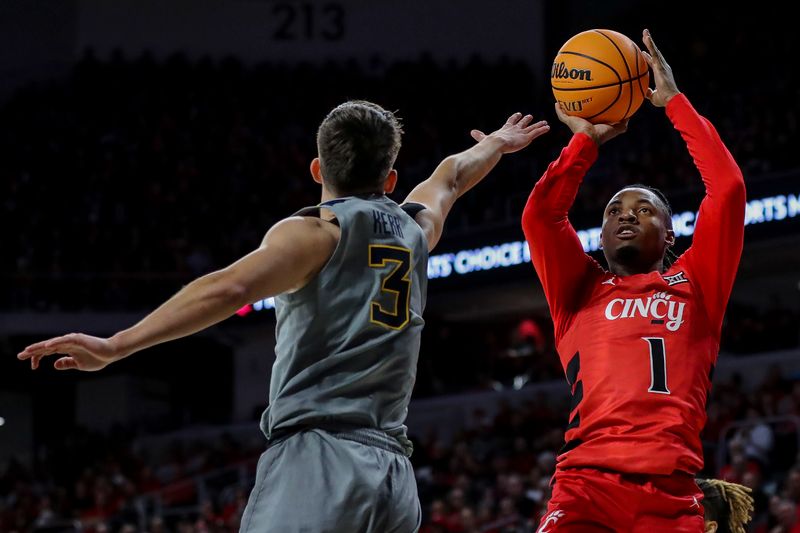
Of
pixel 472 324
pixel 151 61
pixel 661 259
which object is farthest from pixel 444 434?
pixel 661 259

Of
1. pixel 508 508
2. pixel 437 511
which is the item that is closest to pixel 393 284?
pixel 508 508

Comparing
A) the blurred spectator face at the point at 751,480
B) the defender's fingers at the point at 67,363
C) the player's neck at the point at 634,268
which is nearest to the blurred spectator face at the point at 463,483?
the blurred spectator face at the point at 751,480

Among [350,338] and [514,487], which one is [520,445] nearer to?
[514,487]

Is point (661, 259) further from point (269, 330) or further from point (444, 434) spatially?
point (269, 330)

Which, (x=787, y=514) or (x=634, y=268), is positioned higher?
(x=634, y=268)

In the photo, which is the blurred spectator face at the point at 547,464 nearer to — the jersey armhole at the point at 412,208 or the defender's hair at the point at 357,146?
the jersey armhole at the point at 412,208

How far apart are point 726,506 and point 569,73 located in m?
1.79

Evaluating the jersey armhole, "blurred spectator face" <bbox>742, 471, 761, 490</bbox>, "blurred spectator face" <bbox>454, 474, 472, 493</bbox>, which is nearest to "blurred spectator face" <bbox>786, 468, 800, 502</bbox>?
"blurred spectator face" <bbox>742, 471, 761, 490</bbox>

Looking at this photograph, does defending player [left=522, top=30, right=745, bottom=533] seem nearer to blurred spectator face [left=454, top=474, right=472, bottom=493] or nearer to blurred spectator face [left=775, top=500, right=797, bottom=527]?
blurred spectator face [left=775, top=500, right=797, bottom=527]

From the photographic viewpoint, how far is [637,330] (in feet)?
14.5

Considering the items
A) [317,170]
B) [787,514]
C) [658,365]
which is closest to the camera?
[317,170]

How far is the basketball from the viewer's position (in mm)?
4867

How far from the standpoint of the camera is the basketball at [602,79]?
4.87 m

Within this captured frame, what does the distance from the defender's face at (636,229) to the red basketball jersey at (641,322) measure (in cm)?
9
